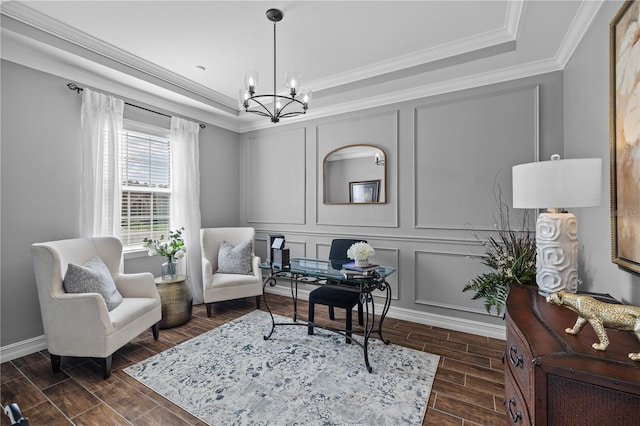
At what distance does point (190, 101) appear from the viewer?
3.62 m

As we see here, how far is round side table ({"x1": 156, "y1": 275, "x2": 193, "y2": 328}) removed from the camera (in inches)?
121

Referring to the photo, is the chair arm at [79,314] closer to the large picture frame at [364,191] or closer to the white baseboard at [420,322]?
the white baseboard at [420,322]

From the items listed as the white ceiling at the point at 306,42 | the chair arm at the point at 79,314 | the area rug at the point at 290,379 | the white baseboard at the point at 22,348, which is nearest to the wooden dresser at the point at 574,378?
the area rug at the point at 290,379

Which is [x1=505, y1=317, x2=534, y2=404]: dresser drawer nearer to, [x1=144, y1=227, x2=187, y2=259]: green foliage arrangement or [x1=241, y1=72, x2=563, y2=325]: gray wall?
[x1=241, y1=72, x2=563, y2=325]: gray wall

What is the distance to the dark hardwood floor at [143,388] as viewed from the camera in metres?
1.80

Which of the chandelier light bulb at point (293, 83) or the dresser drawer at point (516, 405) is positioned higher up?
the chandelier light bulb at point (293, 83)

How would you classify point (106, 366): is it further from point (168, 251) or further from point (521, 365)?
point (521, 365)

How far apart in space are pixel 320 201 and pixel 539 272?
107 inches

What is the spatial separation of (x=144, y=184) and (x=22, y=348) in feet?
6.16

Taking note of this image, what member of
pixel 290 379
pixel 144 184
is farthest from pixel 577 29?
pixel 144 184

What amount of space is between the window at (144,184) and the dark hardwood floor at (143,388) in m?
1.22

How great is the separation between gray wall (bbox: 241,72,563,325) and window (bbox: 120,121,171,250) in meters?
1.78

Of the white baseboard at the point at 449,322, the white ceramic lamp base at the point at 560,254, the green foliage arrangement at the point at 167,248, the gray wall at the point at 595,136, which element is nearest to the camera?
the white ceramic lamp base at the point at 560,254

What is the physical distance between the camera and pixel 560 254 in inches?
58.6
